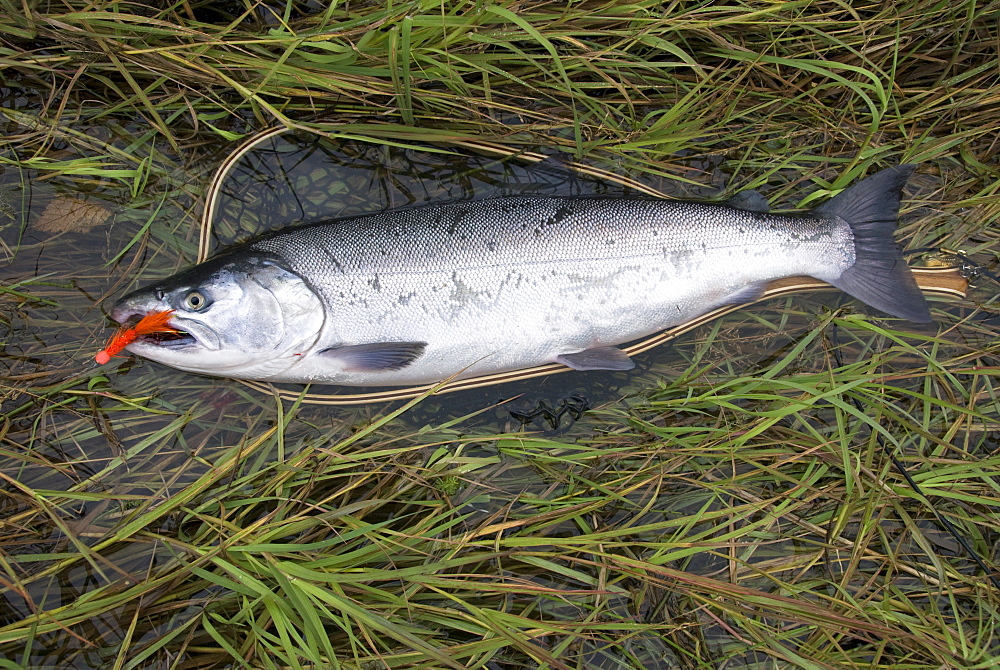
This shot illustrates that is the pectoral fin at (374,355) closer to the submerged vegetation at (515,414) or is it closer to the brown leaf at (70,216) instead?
the submerged vegetation at (515,414)

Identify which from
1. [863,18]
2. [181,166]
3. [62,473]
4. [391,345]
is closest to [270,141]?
[181,166]

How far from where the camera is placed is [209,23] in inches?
101

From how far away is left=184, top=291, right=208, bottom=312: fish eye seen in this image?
2.16 m

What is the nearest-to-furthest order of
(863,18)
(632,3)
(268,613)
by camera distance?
(268,613) < (632,3) < (863,18)

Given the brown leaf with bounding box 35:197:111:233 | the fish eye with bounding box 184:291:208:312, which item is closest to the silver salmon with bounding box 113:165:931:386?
the fish eye with bounding box 184:291:208:312

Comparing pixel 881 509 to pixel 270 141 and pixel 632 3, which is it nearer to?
pixel 632 3

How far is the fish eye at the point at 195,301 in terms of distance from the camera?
216 centimetres

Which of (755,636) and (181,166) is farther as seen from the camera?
(181,166)

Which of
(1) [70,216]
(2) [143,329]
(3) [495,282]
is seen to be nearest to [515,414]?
(3) [495,282]

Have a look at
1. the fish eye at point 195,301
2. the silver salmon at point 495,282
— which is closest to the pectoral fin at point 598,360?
the silver salmon at point 495,282

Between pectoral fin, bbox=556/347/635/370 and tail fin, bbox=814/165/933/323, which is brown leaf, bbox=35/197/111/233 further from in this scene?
tail fin, bbox=814/165/933/323

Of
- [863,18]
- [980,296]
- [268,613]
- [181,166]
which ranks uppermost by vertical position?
[863,18]

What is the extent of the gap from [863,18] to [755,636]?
9.64ft

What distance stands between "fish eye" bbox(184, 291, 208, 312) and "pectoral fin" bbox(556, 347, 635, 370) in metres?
1.47
